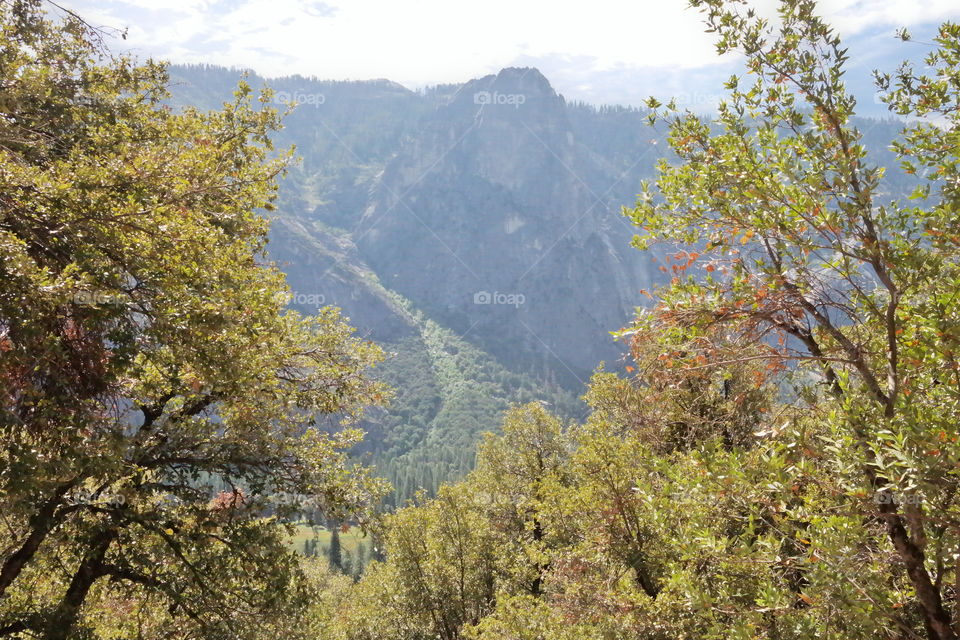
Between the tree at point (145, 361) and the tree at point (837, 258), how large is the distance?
536 cm

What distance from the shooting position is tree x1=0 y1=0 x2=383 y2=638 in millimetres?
5727

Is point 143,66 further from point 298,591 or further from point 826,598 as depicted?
point 826,598

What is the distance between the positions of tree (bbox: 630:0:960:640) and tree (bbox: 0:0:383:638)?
211 inches

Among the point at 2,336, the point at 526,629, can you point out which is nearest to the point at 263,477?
the point at 2,336

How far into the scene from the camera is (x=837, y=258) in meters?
5.63

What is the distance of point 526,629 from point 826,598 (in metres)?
10.6

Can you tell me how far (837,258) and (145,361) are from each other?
26.1ft

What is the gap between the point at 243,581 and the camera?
31.2ft
